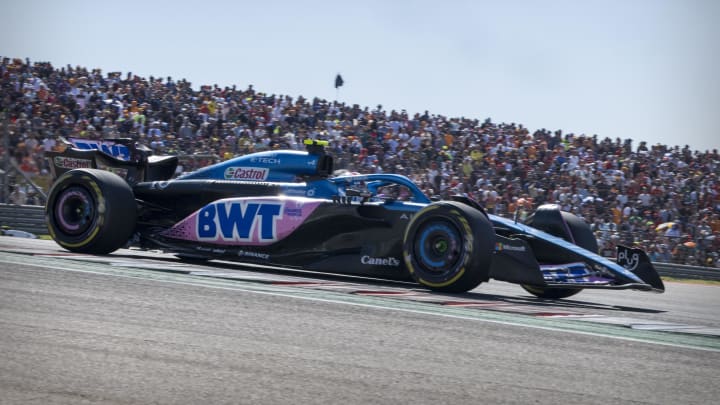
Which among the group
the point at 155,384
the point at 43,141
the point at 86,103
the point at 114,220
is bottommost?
the point at 155,384

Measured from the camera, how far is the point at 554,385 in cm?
434

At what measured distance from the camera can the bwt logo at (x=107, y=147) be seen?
11664 mm

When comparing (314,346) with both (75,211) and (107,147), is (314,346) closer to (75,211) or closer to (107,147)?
(75,211)

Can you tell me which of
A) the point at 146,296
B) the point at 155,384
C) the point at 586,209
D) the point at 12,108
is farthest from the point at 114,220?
the point at 586,209

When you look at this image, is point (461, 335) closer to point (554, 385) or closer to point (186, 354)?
point (554, 385)

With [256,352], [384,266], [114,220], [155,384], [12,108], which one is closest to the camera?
[155,384]

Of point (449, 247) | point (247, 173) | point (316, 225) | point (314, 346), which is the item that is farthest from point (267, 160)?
point (314, 346)

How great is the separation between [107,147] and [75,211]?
1.27 metres

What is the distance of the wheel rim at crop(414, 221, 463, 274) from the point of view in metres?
8.77

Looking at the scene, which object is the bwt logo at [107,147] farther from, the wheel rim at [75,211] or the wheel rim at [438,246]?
the wheel rim at [438,246]

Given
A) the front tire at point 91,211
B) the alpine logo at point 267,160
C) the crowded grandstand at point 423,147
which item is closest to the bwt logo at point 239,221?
the alpine logo at point 267,160

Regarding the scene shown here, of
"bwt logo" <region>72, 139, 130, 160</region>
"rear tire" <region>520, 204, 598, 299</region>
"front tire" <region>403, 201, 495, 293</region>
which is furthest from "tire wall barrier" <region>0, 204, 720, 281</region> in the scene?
"rear tire" <region>520, 204, 598, 299</region>

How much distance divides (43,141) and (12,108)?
2.71m

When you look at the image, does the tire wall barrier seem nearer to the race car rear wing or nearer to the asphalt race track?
the race car rear wing
